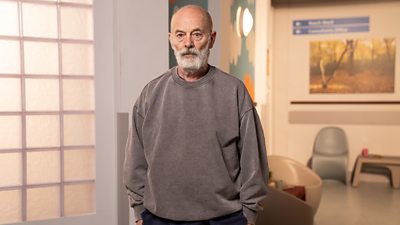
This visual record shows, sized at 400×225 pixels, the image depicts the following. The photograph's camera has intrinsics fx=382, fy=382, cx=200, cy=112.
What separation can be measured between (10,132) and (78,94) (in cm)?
45

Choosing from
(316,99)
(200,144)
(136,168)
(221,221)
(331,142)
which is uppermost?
(316,99)

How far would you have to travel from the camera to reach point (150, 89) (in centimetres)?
153

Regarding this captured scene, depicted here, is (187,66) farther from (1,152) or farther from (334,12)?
(334,12)

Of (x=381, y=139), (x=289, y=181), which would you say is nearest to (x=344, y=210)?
(x=289, y=181)

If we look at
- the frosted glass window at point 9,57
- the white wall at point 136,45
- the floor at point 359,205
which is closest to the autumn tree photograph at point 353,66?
the floor at point 359,205

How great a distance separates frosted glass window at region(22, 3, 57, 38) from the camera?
2.25 metres

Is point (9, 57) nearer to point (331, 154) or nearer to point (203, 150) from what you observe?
point (203, 150)

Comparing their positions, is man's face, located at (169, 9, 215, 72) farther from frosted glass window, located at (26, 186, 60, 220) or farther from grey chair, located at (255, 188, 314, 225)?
grey chair, located at (255, 188, 314, 225)

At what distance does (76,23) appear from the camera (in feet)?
7.77

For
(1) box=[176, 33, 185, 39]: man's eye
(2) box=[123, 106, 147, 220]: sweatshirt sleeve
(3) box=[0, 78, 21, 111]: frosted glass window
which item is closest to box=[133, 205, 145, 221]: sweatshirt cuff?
(2) box=[123, 106, 147, 220]: sweatshirt sleeve

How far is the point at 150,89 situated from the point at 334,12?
534 cm

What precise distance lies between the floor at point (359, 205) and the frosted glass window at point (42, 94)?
2.90 metres

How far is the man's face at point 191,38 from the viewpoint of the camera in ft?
4.65

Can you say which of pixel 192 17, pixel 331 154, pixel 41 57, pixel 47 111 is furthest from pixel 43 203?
pixel 331 154
